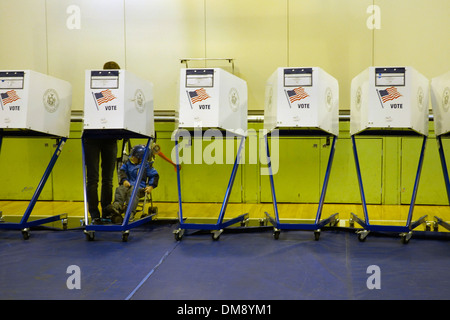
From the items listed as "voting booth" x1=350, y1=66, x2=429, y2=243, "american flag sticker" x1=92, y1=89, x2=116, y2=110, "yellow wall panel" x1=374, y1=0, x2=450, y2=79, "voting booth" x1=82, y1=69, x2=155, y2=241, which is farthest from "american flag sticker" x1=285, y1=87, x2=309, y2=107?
"yellow wall panel" x1=374, y1=0, x2=450, y2=79

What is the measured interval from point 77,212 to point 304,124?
9.08 feet

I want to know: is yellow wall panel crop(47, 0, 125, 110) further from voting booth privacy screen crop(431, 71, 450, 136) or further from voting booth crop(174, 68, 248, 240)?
voting booth privacy screen crop(431, 71, 450, 136)

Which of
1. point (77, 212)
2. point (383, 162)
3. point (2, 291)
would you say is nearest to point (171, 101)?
point (77, 212)

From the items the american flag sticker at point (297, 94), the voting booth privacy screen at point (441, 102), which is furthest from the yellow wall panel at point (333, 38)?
the american flag sticker at point (297, 94)

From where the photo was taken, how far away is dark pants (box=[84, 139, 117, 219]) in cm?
388

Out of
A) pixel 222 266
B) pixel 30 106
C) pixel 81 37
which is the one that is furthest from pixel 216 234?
pixel 81 37

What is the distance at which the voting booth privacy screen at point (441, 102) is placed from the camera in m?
3.32

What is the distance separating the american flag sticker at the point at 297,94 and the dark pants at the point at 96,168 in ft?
5.68

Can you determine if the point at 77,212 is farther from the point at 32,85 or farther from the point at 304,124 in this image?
the point at 304,124

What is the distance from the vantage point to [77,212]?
4707 mm

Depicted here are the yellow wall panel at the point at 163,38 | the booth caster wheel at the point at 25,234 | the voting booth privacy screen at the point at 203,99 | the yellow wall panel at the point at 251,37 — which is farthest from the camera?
the yellow wall panel at the point at 163,38

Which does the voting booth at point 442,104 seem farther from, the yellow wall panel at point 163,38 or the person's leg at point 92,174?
the person's leg at point 92,174

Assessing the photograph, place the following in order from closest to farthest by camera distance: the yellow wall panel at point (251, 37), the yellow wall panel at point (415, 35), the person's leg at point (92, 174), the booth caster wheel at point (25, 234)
A: 1. the booth caster wheel at point (25, 234)
2. the person's leg at point (92, 174)
3. the yellow wall panel at point (415, 35)
4. the yellow wall panel at point (251, 37)

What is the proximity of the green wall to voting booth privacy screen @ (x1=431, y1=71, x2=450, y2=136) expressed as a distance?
1.54 m
